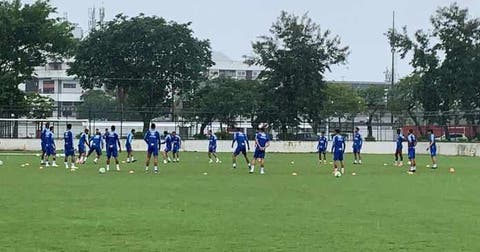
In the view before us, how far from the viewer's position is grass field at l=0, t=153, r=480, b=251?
11219 millimetres

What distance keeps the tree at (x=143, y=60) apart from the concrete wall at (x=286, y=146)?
18.2 metres

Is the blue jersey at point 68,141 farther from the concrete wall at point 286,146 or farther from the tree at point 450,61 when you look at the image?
the tree at point 450,61

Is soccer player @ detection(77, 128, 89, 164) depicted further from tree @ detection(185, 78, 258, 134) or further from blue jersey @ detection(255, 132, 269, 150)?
tree @ detection(185, 78, 258, 134)

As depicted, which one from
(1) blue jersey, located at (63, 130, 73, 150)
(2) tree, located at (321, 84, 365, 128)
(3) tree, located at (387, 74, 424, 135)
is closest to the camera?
(1) blue jersey, located at (63, 130, 73, 150)

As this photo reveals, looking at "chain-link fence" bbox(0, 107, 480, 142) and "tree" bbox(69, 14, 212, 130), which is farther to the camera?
"tree" bbox(69, 14, 212, 130)

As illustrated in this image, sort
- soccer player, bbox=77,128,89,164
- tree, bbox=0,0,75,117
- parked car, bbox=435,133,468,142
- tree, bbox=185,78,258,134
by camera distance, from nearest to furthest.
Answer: soccer player, bbox=77,128,89,164 < parked car, bbox=435,133,468,142 < tree, bbox=0,0,75,117 < tree, bbox=185,78,258,134

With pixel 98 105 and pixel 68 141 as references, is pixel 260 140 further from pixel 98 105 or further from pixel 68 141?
pixel 98 105

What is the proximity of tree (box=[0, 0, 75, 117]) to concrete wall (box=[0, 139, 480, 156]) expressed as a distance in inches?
248

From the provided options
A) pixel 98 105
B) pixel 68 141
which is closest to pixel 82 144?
pixel 68 141

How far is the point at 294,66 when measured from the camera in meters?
74.6

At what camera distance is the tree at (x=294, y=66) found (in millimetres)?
74750

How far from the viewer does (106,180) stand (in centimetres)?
2455

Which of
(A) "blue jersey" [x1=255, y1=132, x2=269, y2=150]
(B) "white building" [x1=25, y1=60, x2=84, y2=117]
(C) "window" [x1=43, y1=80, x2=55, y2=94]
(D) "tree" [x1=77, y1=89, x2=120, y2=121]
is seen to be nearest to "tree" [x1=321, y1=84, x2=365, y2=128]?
(D) "tree" [x1=77, y1=89, x2=120, y2=121]

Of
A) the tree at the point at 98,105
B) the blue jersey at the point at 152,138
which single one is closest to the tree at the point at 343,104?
the tree at the point at 98,105
